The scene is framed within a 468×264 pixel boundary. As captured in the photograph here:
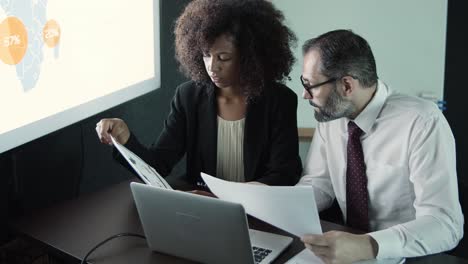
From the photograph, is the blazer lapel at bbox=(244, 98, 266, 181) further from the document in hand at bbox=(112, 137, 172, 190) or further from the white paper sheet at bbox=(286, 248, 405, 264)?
the white paper sheet at bbox=(286, 248, 405, 264)

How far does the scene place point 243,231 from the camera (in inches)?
48.1

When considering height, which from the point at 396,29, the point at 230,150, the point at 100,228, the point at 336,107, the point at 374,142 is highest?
the point at 396,29

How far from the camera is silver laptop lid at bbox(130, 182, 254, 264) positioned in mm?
1226

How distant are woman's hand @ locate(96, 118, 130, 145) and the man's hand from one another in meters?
0.76

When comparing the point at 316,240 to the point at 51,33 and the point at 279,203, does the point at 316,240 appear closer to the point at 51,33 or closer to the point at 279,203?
the point at 279,203

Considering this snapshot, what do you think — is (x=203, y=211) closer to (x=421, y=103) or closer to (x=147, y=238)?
(x=147, y=238)

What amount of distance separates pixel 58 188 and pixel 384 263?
1290mm

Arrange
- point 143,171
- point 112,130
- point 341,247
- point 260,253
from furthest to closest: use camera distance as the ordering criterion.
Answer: point 112,130 < point 143,171 < point 260,253 < point 341,247

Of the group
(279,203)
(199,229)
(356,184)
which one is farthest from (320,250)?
(356,184)

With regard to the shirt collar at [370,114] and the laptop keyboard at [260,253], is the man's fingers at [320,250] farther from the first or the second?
the shirt collar at [370,114]

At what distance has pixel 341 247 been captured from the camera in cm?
126

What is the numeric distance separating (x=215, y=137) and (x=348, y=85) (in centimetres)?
52

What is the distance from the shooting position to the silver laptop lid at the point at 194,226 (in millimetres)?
1226

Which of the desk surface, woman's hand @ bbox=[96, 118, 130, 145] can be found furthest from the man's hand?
woman's hand @ bbox=[96, 118, 130, 145]
